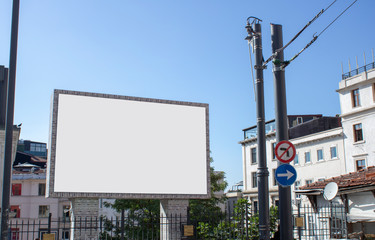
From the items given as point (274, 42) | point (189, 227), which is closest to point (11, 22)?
point (274, 42)

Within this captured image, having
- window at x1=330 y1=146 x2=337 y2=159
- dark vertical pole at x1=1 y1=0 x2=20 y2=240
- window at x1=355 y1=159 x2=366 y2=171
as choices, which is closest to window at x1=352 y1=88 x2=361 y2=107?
window at x1=355 y1=159 x2=366 y2=171

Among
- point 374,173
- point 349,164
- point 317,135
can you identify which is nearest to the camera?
point 374,173

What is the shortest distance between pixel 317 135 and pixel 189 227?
3512 cm

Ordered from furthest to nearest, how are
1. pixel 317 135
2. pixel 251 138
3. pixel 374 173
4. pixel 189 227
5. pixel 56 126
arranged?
pixel 251 138
pixel 317 135
pixel 56 126
pixel 374 173
pixel 189 227

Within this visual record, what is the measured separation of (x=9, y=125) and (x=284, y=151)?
17.3ft

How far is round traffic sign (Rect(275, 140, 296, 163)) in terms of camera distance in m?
9.09

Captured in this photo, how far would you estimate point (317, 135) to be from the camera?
4644cm

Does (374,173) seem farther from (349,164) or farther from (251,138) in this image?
(251,138)

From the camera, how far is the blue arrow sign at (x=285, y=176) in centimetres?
902

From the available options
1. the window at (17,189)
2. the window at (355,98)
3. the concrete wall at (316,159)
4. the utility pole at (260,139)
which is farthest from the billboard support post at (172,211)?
the window at (17,189)

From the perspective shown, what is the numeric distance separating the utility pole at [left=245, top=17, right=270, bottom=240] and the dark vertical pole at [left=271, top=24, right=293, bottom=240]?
281mm

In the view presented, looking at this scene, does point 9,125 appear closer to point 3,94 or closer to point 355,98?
point 3,94

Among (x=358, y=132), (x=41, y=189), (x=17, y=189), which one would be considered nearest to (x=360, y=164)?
(x=358, y=132)

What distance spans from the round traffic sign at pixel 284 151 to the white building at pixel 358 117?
3166cm
